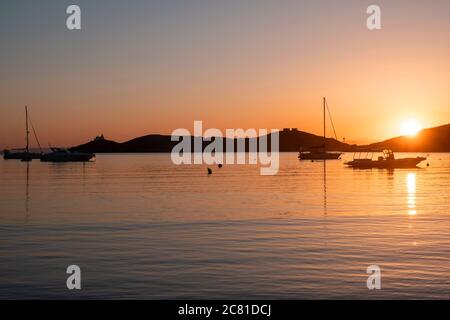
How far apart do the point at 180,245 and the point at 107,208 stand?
780 inches

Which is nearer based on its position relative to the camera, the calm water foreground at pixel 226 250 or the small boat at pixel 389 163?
the calm water foreground at pixel 226 250

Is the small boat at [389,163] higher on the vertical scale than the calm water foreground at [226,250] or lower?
higher

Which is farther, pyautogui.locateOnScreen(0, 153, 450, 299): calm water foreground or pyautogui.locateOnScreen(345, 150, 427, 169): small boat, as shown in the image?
pyautogui.locateOnScreen(345, 150, 427, 169): small boat

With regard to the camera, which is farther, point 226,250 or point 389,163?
point 389,163

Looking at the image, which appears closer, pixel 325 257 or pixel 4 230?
pixel 325 257

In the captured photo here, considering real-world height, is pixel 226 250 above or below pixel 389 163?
below

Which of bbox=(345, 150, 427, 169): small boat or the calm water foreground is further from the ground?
bbox=(345, 150, 427, 169): small boat

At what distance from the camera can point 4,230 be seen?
3166cm

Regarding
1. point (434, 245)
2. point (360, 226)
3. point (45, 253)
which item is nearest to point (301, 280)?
point (434, 245)
